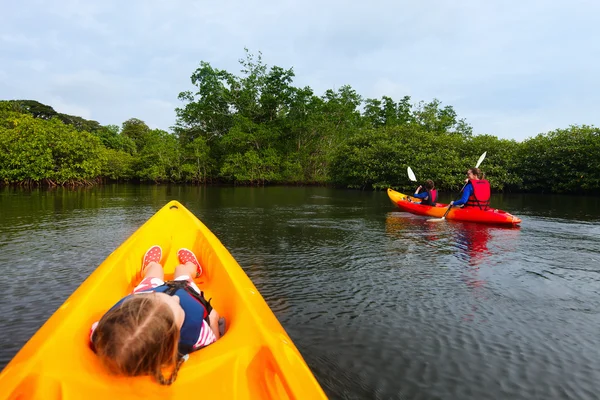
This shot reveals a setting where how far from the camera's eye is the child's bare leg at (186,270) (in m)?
3.37

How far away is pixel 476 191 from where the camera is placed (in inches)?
371

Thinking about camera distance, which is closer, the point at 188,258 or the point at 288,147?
the point at 188,258

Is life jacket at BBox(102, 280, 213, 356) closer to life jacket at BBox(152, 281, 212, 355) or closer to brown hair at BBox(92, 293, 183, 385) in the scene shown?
life jacket at BBox(152, 281, 212, 355)

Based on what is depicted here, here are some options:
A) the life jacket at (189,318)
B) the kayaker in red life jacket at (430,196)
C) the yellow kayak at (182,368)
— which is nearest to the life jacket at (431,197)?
the kayaker in red life jacket at (430,196)

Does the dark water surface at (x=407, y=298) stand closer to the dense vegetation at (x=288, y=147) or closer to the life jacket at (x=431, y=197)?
the life jacket at (x=431, y=197)

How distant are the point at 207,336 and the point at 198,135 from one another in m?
40.5

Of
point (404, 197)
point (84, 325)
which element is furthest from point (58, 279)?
point (404, 197)

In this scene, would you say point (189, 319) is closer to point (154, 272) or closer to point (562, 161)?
point (154, 272)

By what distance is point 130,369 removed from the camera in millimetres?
1462

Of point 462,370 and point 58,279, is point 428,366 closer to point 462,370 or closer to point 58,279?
point 462,370

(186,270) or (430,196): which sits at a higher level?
(430,196)

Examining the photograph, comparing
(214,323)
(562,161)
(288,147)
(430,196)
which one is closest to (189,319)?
(214,323)

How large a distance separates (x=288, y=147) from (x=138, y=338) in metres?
37.0

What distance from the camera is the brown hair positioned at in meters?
1.42
